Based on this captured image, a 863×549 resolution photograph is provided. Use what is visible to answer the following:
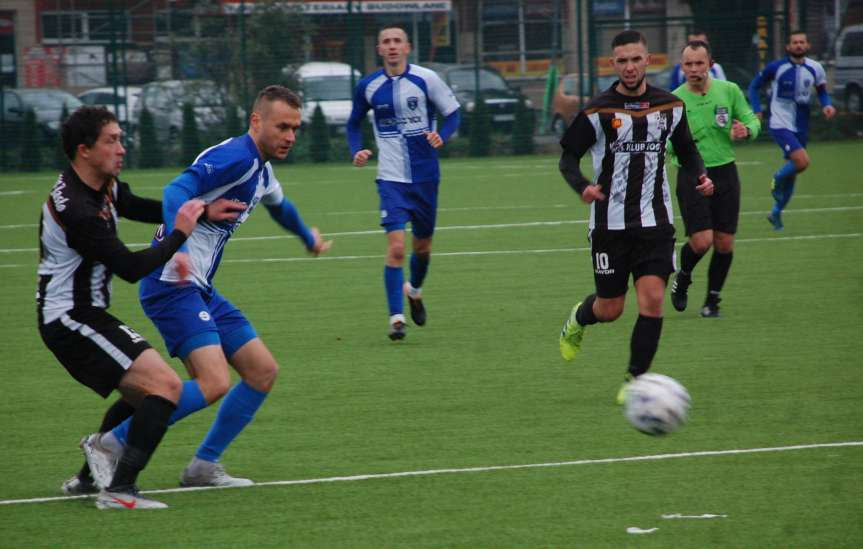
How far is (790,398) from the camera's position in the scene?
7.34m

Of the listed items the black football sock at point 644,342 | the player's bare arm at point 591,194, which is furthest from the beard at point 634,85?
the black football sock at point 644,342

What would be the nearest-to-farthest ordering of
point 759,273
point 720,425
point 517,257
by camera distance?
1. point 720,425
2. point 759,273
3. point 517,257

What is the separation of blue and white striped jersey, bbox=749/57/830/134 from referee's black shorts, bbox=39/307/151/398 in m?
11.1

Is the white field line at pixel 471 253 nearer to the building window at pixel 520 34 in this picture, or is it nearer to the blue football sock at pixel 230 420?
the blue football sock at pixel 230 420

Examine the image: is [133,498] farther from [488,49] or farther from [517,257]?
[488,49]

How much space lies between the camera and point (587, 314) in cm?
795

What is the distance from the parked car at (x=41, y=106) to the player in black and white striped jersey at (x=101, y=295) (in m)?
22.8

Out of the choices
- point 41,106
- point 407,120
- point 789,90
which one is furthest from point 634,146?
point 41,106

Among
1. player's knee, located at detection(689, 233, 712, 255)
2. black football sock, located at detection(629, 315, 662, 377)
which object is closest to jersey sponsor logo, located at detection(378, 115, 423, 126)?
player's knee, located at detection(689, 233, 712, 255)

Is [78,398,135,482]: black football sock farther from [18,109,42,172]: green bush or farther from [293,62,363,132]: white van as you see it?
[293,62,363,132]: white van

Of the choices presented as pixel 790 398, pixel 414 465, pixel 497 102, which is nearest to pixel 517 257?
pixel 790 398

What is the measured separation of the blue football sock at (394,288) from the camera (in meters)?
9.72

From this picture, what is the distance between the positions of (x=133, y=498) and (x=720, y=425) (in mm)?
2997

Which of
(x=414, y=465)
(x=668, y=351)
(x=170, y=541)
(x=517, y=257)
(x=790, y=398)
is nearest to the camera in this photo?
(x=170, y=541)
